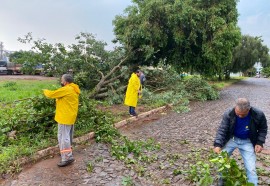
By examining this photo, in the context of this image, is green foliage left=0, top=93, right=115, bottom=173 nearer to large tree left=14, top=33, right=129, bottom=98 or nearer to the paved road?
the paved road

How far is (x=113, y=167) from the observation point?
5625mm

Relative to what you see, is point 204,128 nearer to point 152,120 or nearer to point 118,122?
point 152,120

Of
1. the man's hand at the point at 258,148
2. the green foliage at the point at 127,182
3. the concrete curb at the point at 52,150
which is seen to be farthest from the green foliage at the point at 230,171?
the concrete curb at the point at 52,150

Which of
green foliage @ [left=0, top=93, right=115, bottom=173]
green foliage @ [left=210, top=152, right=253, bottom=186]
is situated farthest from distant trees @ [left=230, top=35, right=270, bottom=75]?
green foliage @ [left=210, top=152, right=253, bottom=186]

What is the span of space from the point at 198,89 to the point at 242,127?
40.6 ft

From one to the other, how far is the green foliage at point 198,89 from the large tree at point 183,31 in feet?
5.20

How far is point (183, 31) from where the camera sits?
16562 millimetres

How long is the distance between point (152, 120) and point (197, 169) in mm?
4931

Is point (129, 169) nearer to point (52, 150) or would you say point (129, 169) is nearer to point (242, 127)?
point (52, 150)

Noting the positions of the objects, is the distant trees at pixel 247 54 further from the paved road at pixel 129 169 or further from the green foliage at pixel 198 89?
the paved road at pixel 129 169

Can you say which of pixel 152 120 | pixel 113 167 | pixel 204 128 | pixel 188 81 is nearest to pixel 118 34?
pixel 188 81

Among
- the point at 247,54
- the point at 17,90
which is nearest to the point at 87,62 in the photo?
the point at 17,90

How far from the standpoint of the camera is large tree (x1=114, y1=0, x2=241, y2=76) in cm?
1583

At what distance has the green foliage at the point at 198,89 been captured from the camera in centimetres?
1600
